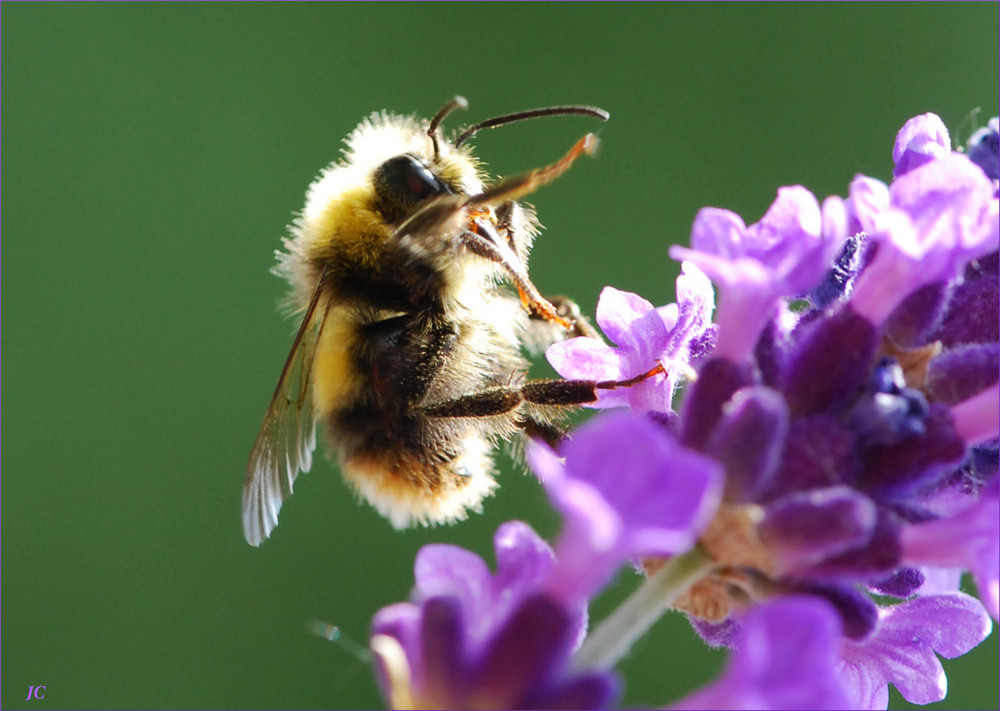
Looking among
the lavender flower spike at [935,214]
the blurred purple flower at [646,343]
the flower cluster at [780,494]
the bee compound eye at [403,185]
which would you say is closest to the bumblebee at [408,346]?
the bee compound eye at [403,185]

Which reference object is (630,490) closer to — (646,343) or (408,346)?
(646,343)

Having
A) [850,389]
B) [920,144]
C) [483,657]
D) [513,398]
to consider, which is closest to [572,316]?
[513,398]

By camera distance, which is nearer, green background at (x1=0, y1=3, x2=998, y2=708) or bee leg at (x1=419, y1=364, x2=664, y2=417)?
bee leg at (x1=419, y1=364, x2=664, y2=417)

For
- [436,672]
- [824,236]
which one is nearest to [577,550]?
[436,672]

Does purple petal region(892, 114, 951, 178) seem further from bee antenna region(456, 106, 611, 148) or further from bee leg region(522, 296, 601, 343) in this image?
bee leg region(522, 296, 601, 343)

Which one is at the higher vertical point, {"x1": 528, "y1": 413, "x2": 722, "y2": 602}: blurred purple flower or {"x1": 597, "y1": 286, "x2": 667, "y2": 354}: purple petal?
{"x1": 528, "y1": 413, "x2": 722, "y2": 602}: blurred purple flower

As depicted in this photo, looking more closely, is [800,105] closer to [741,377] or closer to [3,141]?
[3,141]

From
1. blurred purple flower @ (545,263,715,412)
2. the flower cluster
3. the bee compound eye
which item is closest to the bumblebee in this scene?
the bee compound eye
